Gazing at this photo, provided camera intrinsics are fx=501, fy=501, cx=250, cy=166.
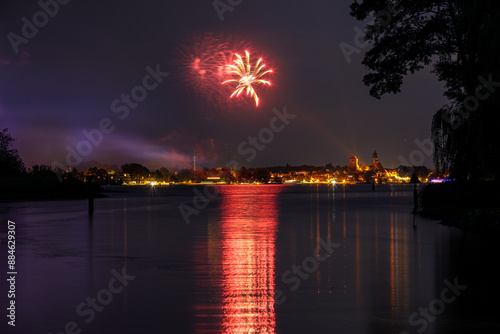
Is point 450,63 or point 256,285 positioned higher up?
point 450,63

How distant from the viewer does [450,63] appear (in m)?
26.7

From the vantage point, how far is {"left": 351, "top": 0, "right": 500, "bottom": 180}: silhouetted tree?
729 inches

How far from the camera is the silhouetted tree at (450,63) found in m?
18.5

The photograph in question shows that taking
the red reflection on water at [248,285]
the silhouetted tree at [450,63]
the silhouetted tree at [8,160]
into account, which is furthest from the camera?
the silhouetted tree at [8,160]

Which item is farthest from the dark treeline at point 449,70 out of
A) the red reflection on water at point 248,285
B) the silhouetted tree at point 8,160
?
the silhouetted tree at point 8,160

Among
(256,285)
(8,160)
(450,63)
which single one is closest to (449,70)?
(450,63)

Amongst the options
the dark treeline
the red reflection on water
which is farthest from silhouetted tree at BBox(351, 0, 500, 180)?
the red reflection on water

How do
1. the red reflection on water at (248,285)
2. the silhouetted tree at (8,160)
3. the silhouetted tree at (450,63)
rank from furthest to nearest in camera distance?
the silhouetted tree at (8,160) < the silhouetted tree at (450,63) < the red reflection on water at (248,285)

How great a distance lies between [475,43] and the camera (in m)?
20.0

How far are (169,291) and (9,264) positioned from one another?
5.79 meters

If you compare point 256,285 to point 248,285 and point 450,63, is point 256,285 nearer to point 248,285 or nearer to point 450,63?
point 248,285

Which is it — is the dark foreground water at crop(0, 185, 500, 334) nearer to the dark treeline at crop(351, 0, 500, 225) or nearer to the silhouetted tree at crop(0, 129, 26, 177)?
the dark treeline at crop(351, 0, 500, 225)

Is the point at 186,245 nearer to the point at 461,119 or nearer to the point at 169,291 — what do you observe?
the point at 169,291

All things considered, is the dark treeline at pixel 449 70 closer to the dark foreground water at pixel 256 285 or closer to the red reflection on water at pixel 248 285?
the dark foreground water at pixel 256 285
